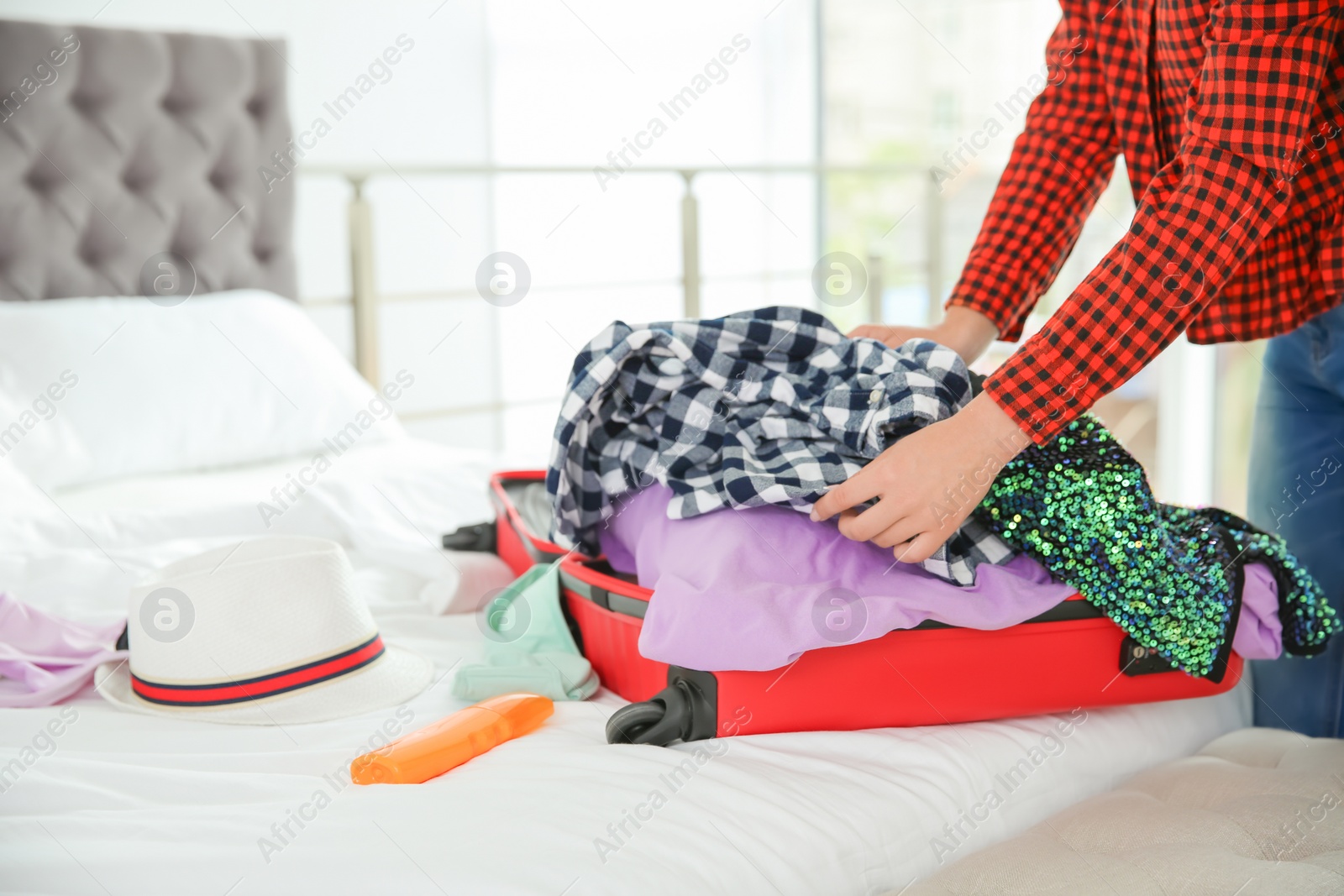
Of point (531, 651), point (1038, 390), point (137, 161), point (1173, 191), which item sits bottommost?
point (531, 651)

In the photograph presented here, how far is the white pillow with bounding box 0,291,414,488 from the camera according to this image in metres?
1.65

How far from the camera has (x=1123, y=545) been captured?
31.3 inches

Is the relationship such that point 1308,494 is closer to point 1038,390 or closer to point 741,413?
point 1038,390

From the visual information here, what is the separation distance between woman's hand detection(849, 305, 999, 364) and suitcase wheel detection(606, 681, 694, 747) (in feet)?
1.47

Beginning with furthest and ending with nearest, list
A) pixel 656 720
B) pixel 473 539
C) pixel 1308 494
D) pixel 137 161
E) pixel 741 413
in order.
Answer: pixel 137 161
pixel 473 539
pixel 1308 494
pixel 741 413
pixel 656 720

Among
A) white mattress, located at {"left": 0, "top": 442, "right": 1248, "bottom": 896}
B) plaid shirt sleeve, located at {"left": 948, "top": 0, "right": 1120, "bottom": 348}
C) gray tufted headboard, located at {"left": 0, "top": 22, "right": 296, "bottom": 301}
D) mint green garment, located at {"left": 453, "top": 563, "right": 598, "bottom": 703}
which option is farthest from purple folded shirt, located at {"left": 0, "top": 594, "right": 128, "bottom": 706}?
gray tufted headboard, located at {"left": 0, "top": 22, "right": 296, "bottom": 301}

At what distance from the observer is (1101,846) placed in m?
0.70

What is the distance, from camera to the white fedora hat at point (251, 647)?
0.82m

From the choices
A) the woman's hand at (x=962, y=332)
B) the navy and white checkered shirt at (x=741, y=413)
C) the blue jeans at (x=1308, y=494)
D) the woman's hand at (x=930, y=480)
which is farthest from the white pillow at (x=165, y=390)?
the blue jeans at (x=1308, y=494)

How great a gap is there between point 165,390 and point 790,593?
1395mm

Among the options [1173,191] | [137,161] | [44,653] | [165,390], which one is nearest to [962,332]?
[1173,191]

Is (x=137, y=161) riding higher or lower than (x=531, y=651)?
higher

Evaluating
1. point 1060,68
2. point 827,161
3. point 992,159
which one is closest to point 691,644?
point 1060,68

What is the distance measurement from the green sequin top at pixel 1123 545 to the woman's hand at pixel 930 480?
0.07 metres
